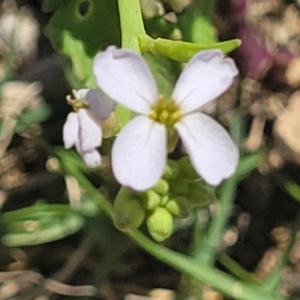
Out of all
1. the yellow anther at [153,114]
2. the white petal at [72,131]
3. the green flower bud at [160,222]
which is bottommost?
the green flower bud at [160,222]

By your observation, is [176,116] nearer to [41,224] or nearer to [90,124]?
[90,124]

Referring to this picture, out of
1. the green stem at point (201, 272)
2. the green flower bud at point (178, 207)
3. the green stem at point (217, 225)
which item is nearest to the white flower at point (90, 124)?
the green flower bud at point (178, 207)

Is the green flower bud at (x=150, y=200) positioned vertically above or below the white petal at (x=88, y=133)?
below

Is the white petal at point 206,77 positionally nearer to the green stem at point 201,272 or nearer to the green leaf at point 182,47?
the green leaf at point 182,47

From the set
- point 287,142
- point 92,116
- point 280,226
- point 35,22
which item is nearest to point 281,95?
point 287,142

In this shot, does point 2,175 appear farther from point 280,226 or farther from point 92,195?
point 280,226

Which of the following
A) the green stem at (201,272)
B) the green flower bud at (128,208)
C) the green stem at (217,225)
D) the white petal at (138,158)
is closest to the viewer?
the white petal at (138,158)

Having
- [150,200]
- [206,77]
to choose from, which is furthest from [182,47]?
[150,200]
